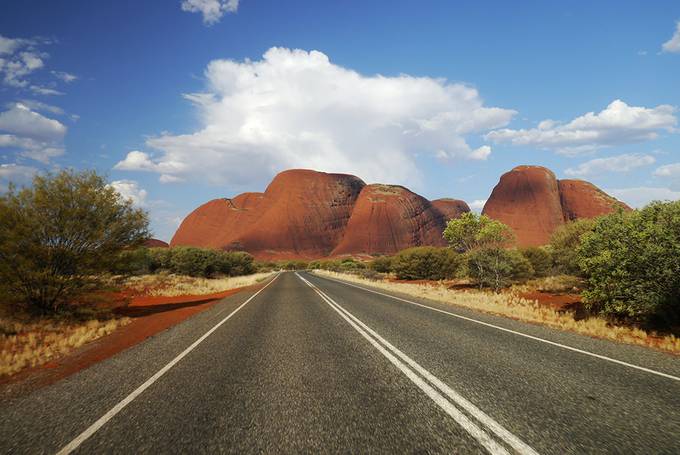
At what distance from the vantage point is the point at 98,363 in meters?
6.62

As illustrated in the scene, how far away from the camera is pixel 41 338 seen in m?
9.88

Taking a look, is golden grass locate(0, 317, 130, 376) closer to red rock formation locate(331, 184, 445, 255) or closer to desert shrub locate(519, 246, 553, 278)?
desert shrub locate(519, 246, 553, 278)

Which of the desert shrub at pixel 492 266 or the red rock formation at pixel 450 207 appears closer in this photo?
the desert shrub at pixel 492 266

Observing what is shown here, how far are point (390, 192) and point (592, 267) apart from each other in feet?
412

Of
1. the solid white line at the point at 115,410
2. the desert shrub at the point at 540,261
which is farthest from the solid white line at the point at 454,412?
the desert shrub at the point at 540,261

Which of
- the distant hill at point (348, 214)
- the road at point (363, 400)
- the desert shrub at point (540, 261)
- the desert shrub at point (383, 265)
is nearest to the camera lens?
the road at point (363, 400)

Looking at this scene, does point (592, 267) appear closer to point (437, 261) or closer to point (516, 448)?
point (516, 448)

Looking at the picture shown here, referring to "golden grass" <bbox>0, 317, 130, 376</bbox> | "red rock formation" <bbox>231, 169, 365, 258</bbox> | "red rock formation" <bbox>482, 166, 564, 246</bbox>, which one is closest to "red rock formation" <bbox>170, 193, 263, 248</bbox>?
"red rock formation" <bbox>231, 169, 365, 258</bbox>

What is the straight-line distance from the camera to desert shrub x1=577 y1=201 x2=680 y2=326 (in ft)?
31.0

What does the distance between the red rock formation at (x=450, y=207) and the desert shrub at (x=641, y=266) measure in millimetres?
140072

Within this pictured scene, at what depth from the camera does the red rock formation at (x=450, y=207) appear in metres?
151

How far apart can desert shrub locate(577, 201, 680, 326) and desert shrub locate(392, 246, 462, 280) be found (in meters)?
25.7

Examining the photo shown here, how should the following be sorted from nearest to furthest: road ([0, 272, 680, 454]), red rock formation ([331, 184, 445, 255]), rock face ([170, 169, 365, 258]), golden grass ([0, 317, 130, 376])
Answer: road ([0, 272, 680, 454]) < golden grass ([0, 317, 130, 376]) < red rock formation ([331, 184, 445, 255]) < rock face ([170, 169, 365, 258])

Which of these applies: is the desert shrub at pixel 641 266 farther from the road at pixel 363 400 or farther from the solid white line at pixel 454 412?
the solid white line at pixel 454 412
